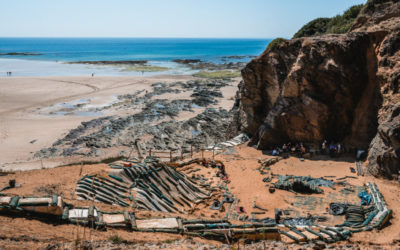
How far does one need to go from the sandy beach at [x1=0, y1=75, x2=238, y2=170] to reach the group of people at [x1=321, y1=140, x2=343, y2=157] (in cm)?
1838

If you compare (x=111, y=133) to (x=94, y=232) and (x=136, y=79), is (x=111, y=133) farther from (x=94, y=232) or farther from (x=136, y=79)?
(x=136, y=79)

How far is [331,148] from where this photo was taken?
20812 millimetres

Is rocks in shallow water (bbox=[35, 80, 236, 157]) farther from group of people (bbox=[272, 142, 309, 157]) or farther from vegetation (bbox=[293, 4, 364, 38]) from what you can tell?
vegetation (bbox=[293, 4, 364, 38])

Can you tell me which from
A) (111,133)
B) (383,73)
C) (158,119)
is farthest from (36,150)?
(383,73)

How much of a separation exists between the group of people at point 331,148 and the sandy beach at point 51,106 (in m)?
18.4

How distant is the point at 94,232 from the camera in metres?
8.57

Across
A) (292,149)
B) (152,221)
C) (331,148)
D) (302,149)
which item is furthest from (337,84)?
(152,221)

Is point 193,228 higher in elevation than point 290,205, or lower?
higher

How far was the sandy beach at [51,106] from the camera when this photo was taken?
25.5 m

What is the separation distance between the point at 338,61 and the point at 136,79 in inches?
1901

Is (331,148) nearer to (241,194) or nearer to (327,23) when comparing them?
(241,194)

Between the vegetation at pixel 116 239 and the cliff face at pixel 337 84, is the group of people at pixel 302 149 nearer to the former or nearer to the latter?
the cliff face at pixel 337 84

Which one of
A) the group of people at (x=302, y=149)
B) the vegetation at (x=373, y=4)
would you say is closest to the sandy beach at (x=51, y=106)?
the group of people at (x=302, y=149)

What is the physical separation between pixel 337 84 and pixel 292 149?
580 cm
